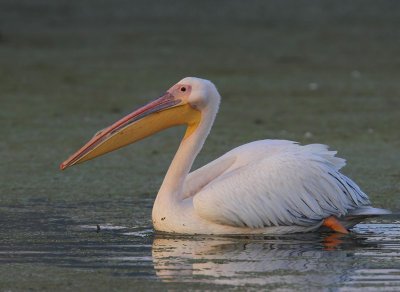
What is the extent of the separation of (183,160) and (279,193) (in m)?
0.56

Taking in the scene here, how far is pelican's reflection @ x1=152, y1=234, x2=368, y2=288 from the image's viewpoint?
4809mm

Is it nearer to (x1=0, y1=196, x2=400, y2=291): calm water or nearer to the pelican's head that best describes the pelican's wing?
(x1=0, y1=196, x2=400, y2=291): calm water

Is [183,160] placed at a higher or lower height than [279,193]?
higher

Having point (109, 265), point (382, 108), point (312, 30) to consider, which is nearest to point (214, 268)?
point (109, 265)

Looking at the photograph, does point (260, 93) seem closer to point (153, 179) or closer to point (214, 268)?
point (153, 179)

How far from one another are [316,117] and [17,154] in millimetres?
2645

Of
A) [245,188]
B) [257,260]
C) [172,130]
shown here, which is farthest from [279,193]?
[172,130]

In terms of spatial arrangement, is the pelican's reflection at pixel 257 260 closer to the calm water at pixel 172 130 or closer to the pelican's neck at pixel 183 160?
the calm water at pixel 172 130

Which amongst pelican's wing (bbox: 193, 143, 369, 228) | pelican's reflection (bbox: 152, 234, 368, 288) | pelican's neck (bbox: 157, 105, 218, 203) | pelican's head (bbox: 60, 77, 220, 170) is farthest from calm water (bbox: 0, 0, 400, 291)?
pelican's head (bbox: 60, 77, 220, 170)

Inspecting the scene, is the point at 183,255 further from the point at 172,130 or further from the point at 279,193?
the point at 172,130

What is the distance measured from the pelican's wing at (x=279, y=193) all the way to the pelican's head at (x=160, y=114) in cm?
40

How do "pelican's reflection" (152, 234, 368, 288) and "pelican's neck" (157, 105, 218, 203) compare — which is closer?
"pelican's reflection" (152, 234, 368, 288)

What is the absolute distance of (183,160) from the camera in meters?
6.21

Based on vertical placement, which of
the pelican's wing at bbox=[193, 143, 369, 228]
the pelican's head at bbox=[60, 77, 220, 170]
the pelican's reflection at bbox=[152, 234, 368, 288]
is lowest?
the pelican's reflection at bbox=[152, 234, 368, 288]
